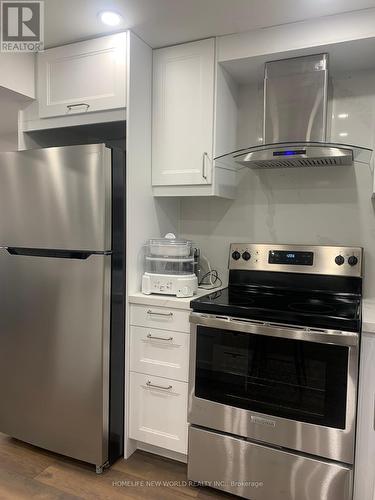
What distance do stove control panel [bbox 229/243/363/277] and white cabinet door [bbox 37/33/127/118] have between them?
1099 mm

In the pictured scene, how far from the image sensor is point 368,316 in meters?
1.66

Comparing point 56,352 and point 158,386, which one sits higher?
point 56,352

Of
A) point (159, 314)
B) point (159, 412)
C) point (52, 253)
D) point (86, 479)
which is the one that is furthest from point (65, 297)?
point (86, 479)

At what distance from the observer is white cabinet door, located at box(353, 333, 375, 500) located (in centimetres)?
155

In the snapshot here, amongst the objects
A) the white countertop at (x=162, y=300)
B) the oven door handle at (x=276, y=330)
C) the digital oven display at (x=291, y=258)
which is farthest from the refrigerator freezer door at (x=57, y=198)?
the digital oven display at (x=291, y=258)

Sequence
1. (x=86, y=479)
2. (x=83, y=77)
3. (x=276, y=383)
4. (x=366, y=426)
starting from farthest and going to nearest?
(x=83, y=77) < (x=86, y=479) < (x=276, y=383) < (x=366, y=426)

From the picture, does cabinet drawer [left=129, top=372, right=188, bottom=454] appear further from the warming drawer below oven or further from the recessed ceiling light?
the recessed ceiling light

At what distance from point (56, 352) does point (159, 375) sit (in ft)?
1.85

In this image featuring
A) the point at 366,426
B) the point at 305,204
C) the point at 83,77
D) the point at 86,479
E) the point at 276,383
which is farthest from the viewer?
the point at 305,204

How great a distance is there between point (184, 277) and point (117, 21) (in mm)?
1347

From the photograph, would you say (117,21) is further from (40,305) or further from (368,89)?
(40,305)

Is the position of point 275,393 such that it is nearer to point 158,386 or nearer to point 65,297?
point 158,386

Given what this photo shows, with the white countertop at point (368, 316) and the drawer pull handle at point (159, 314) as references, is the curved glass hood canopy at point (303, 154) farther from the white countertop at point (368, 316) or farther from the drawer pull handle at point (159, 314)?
the drawer pull handle at point (159, 314)

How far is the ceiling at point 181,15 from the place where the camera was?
1.72 metres
